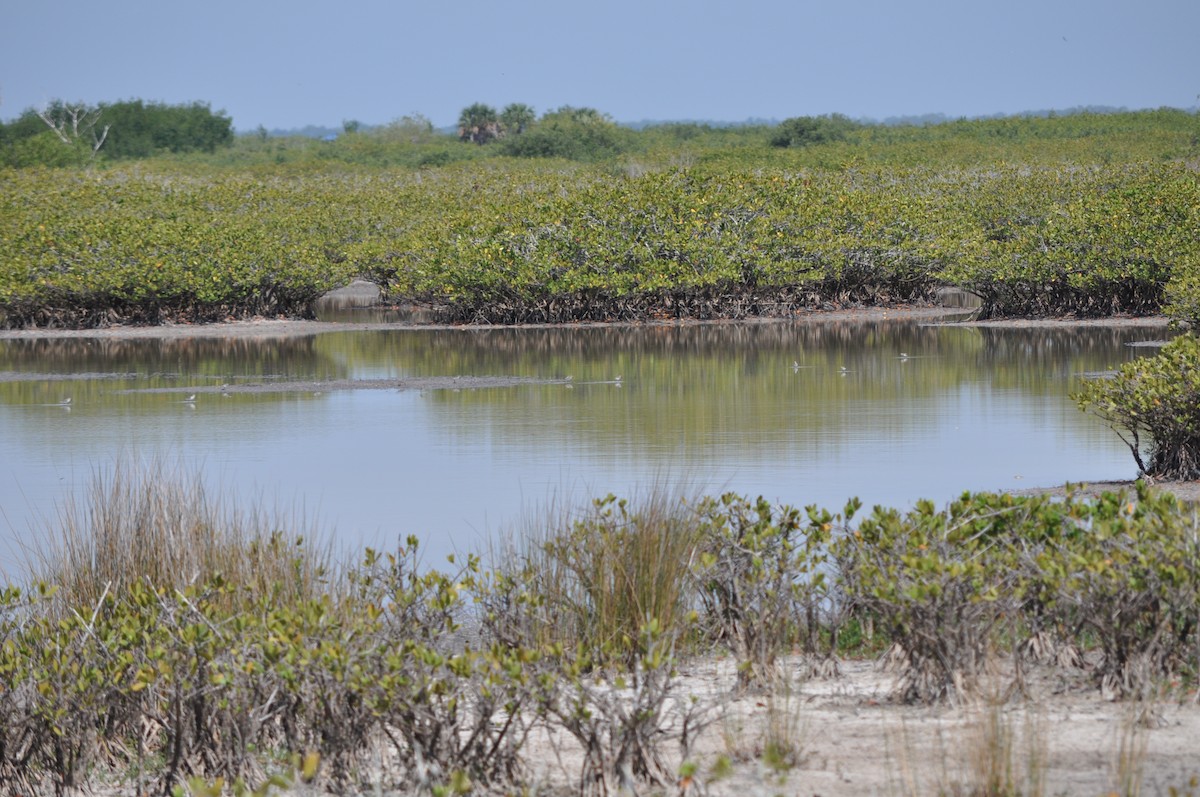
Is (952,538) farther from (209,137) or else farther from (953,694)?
(209,137)

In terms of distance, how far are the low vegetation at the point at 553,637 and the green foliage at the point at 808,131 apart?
212 ft

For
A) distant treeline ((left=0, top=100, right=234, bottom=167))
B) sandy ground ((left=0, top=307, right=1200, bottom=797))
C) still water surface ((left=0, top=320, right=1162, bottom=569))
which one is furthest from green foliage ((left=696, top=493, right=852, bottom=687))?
distant treeline ((left=0, top=100, right=234, bottom=167))

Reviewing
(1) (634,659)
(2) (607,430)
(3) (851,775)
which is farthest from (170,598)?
(2) (607,430)

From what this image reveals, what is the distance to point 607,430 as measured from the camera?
46.1ft

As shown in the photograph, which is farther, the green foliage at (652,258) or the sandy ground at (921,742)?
the green foliage at (652,258)

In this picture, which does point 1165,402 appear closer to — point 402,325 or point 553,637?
point 553,637

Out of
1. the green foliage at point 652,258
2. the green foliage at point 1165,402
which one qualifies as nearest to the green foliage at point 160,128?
the green foliage at point 652,258

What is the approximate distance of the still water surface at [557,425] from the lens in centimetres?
1101

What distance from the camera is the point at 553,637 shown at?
20.6ft

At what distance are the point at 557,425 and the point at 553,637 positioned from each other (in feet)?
27.3

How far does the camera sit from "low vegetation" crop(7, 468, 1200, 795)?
4.97 meters

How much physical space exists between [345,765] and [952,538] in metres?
2.48

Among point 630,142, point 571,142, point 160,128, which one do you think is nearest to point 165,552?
point 571,142

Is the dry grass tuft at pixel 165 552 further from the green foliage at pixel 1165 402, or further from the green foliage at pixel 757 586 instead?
the green foliage at pixel 1165 402
